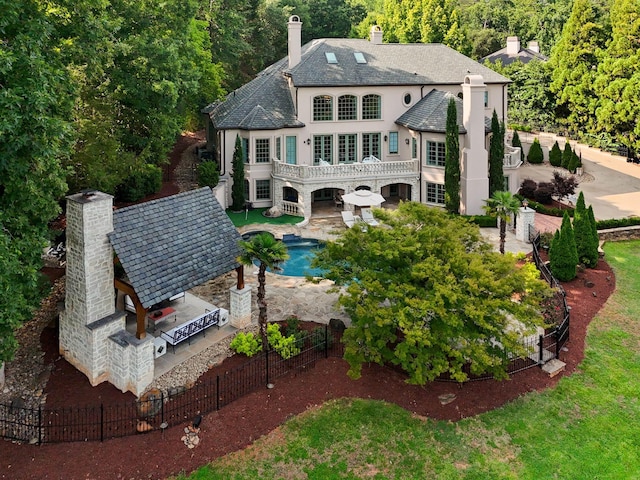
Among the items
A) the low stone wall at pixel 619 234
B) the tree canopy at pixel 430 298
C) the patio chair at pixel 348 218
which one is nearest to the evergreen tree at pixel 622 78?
the low stone wall at pixel 619 234

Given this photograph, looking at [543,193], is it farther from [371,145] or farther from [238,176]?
[238,176]

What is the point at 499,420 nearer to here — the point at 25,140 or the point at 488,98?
the point at 25,140

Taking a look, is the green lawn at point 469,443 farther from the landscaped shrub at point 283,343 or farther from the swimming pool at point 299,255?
the swimming pool at point 299,255

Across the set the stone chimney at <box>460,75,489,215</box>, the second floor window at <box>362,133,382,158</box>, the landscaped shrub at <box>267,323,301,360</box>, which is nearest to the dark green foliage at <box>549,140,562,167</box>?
the stone chimney at <box>460,75,489,215</box>

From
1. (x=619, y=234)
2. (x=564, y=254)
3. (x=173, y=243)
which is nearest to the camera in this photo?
(x=173, y=243)

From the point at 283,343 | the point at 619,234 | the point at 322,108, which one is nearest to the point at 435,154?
the point at 322,108

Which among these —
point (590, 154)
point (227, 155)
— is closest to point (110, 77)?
point (227, 155)
